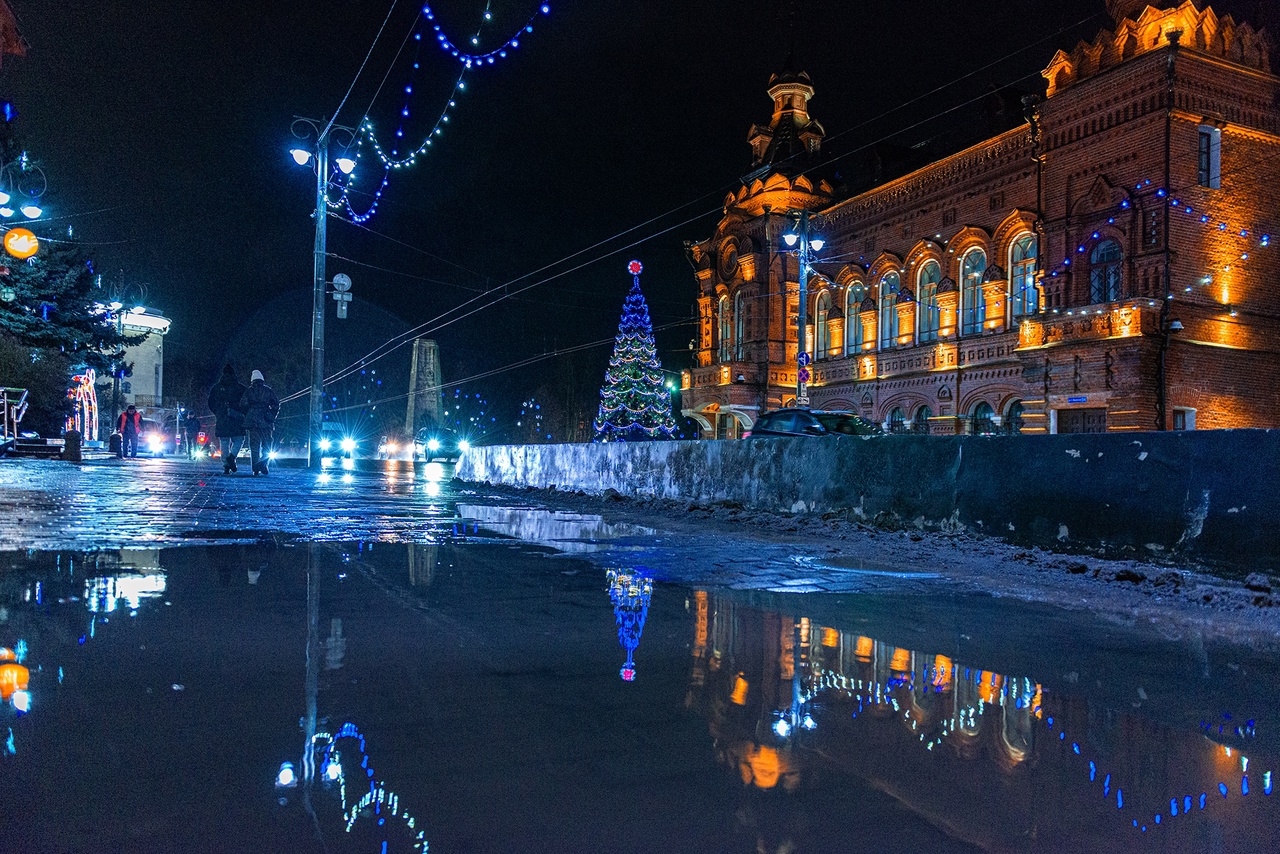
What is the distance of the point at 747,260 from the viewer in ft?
144

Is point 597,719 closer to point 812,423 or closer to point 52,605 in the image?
point 52,605

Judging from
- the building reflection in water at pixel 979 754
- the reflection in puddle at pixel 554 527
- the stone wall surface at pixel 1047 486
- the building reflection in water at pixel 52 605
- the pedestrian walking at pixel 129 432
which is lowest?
the building reflection in water at pixel 979 754

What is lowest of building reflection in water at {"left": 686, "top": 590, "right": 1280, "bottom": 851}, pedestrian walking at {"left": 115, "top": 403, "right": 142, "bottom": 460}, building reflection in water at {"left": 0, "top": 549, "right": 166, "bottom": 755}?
building reflection in water at {"left": 686, "top": 590, "right": 1280, "bottom": 851}

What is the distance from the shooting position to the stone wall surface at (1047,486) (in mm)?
6922

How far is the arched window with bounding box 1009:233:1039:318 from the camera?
3069cm

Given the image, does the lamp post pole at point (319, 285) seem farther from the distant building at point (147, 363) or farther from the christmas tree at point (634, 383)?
the distant building at point (147, 363)

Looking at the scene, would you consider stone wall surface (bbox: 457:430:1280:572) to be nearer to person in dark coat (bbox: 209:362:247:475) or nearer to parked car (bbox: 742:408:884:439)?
parked car (bbox: 742:408:884:439)

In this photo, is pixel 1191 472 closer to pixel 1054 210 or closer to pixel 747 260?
pixel 1054 210

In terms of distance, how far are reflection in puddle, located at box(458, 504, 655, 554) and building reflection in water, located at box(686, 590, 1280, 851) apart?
180 inches

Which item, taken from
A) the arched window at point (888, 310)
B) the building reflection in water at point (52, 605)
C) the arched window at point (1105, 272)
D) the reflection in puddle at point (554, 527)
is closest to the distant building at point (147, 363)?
the arched window at point (888, 310)

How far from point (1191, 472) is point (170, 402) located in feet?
321

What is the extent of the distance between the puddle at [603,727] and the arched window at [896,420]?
31635mm

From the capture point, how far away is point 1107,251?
2761 centimetres

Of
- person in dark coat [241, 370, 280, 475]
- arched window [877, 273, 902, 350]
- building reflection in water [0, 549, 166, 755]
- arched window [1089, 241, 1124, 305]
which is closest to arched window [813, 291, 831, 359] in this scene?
arched window [877, 273, 902, 350]
